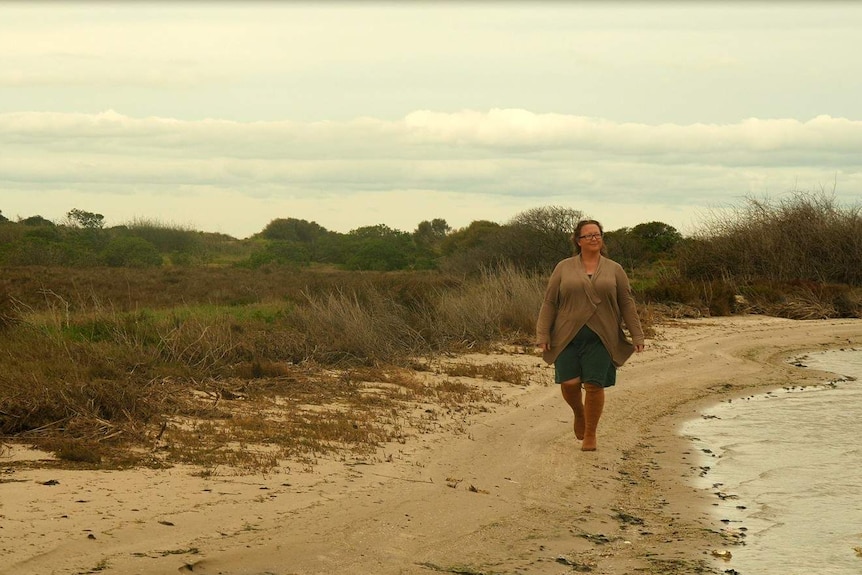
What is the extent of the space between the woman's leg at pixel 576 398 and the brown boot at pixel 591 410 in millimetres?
73

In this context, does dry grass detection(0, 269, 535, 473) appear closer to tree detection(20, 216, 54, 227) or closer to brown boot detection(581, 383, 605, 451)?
brown boot detection(581, 383, 605, 451)

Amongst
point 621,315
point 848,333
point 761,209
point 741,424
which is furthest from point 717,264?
point 621,315

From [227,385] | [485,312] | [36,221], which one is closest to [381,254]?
[36,221]

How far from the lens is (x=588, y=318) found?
891 cm

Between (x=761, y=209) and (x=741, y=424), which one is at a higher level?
(x=761, y=209)

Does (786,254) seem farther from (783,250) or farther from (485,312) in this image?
(485,312)

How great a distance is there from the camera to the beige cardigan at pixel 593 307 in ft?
29.2

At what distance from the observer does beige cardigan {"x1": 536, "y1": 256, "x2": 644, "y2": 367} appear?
29.2 feet

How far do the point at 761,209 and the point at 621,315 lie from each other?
28171 mm

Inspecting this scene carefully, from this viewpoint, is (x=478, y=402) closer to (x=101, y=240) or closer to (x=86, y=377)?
(x=86, y=377)

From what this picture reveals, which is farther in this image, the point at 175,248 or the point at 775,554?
the point at 175,248

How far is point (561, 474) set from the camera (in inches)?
344

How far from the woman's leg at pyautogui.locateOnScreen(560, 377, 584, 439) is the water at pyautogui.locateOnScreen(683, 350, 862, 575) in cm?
122

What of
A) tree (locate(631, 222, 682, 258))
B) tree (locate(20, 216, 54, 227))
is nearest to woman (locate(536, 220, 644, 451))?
tree (locate(631, 222, 682, 258))
